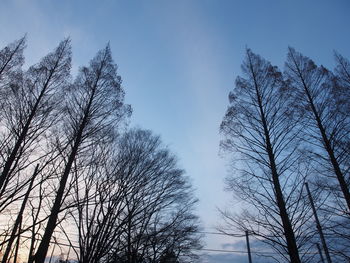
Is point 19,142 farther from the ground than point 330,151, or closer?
closer

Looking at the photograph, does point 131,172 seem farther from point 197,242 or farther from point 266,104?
point 197,242

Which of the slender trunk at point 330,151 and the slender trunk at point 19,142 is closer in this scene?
the slender trunk at point 19,142

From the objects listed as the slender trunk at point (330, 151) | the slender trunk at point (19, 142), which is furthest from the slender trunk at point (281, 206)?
the slender trunk at point (19, 142)

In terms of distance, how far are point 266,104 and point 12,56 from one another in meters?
9.79

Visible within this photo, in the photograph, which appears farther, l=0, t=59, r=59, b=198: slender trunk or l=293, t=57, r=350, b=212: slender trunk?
l=293, t=57, r=350, b=212: slender trunk

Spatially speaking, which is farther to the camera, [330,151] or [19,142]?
[330,151]

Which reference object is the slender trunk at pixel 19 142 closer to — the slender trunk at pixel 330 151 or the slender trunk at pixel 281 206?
the slender trunk at pixel 281 206

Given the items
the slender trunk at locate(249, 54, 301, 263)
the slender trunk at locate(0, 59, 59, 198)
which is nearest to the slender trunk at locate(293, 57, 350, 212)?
the slender trunk at locate(249, 54, 301, 263)

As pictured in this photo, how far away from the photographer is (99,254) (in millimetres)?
4207

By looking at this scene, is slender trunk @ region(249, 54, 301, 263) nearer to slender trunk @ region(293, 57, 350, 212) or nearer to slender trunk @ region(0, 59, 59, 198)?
slender trunk @ region(293, 57, 350, 212)

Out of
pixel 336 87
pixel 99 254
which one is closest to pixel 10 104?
pixel 99 254

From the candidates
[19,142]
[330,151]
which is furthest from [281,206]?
[19,142]

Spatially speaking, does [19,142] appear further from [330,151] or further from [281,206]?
[330,151]

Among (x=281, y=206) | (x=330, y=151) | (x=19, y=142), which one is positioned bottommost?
(x=281, y=206)
